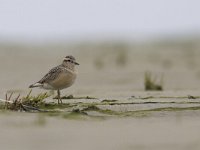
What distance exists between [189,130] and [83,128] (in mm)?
1078

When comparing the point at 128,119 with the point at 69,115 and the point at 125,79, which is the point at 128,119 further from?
the point at 125,79

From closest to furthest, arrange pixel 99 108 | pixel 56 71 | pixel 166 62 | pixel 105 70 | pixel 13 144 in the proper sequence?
pixel 13 144
pixel 99 108
pixel 56 71
pixel 105 70
pixel 166 62

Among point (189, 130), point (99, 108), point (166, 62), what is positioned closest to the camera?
point (189, 130)

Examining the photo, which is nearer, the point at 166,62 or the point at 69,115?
the point at 69,115

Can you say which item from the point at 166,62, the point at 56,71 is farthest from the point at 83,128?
the point at 166,62

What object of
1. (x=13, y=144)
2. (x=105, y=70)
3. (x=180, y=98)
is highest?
(x=105, y=70)

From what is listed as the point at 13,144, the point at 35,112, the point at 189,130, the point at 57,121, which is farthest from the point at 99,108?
the point at 13,144

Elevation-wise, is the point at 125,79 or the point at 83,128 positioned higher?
the point at 125,79

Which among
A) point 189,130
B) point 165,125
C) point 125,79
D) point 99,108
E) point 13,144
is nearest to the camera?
point 13,144

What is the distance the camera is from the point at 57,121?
807 cm

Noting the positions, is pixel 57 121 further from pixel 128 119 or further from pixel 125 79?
pixel 125 79

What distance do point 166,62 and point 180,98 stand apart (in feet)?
39.3

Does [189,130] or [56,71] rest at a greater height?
[56,71]

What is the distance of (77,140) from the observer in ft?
22.5
